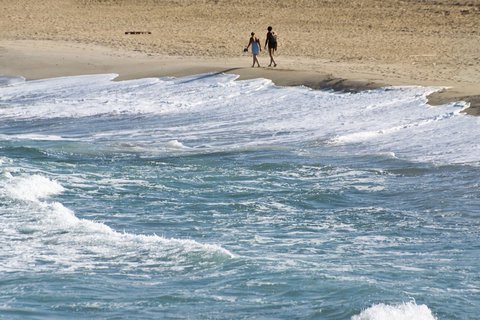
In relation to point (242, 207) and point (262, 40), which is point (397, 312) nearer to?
point (242, 207)

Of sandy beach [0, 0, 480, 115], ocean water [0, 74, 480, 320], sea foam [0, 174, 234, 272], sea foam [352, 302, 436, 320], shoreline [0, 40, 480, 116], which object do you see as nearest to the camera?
sea foam [352, 302, 436, 320]

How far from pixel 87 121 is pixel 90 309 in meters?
13.3

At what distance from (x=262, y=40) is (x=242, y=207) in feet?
65.6

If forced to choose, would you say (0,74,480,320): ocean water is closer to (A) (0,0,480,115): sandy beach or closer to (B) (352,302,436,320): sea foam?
(B) (352,302,436,320): sea foam

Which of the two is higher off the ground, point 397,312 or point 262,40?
point 262,40

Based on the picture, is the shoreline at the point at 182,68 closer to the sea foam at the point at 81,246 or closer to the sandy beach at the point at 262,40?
the sandy beach at the point at 262,40

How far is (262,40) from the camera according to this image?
35375mm

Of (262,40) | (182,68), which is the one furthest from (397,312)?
(262,40)

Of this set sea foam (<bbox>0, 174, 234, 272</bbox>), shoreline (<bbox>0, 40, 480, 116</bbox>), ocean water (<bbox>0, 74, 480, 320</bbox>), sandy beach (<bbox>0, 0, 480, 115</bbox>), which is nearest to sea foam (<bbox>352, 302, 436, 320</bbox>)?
ocean water (<bbox>0, 74, 480, 320</bbox>)

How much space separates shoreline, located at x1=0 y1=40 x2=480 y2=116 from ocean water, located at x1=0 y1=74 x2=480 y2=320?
1.98 ft

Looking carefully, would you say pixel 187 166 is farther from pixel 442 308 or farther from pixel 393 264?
pixel 442 308

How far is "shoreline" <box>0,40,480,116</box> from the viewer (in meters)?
24.6

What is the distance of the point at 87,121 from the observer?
24.3 m

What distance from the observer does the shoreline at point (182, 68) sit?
970 inches
